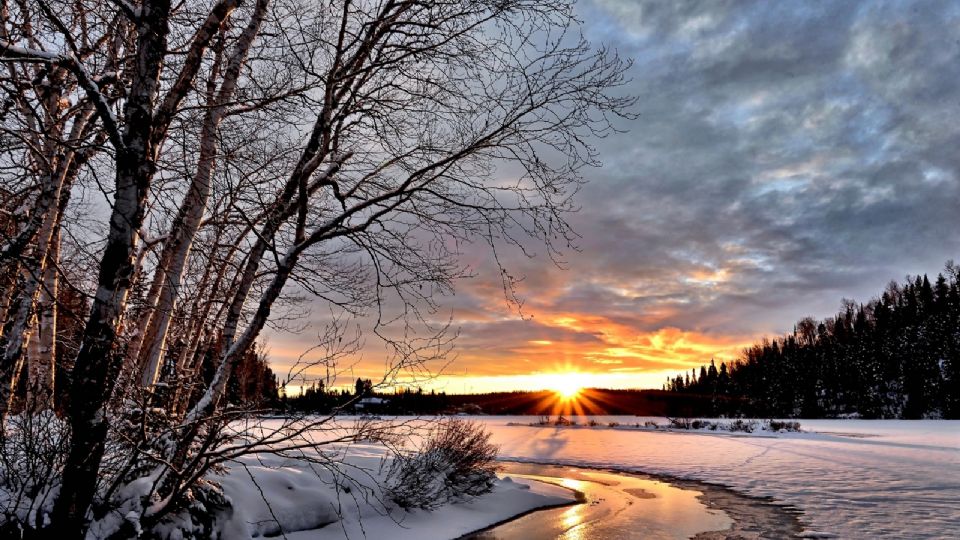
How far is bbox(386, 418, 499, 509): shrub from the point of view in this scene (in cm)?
1131

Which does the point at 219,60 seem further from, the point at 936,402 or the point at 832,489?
the point at 936,402

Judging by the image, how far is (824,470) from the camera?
1712cm

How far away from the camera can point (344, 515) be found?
9.54 m

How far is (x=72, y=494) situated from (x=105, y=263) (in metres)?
1.69

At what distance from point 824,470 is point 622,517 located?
964cm

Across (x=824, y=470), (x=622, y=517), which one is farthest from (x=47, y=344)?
(x=824, y=470)

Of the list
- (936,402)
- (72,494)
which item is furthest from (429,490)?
(936,402)

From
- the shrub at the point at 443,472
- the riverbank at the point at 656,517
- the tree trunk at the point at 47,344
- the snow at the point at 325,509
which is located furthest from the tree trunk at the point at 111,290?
the riverbank at the point at 656,517

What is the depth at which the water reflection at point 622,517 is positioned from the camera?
9.95 meters

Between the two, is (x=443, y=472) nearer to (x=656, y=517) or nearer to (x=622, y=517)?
(x=622, y=517)

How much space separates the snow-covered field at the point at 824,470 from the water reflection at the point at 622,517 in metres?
1.79

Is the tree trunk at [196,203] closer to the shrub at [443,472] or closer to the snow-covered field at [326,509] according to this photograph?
the snow-covered field at [326,509]

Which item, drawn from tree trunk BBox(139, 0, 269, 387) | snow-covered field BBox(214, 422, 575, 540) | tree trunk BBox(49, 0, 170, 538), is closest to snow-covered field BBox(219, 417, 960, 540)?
snow-covered field BBox(214, 422, 575, 540)

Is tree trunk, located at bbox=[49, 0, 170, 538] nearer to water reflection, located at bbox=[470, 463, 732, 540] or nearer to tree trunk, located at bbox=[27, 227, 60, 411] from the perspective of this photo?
tree trunk, located at bbox=[27, 227, 60, 411]
